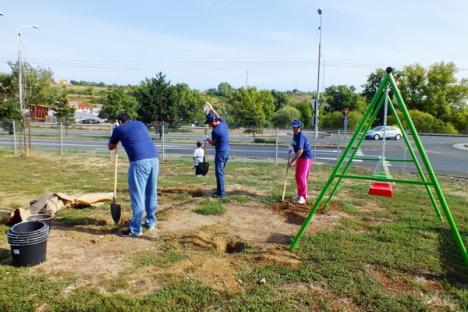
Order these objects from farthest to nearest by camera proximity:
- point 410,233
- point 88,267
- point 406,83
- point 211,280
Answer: point 406,83 → point 410,233 → point 88,267 → point 211,280

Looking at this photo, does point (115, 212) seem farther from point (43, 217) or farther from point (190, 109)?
point (190, 109)

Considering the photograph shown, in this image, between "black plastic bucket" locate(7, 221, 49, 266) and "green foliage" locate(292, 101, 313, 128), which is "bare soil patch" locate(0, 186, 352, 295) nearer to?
"black plastic bucket" locate(7, 221, 49, 266)

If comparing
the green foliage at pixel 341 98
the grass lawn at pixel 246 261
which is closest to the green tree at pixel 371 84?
the green foliage at pixel 341 98

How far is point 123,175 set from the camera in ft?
36.9

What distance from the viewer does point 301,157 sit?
7.46m

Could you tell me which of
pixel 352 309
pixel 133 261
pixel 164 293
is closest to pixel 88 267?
pixel 133 261

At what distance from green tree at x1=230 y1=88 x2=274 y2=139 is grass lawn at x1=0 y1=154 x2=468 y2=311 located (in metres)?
25.4

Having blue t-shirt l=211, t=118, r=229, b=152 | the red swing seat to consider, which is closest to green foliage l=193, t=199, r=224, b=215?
blue t-shirt l=211, t=118, r=229, b=152

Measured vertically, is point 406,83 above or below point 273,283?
above

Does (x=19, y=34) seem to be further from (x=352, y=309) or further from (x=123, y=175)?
(x=352, y=309)

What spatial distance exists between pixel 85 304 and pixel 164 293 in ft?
2.55

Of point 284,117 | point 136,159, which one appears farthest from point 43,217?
→ point 284,117

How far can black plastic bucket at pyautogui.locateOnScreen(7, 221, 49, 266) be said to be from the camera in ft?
14.0

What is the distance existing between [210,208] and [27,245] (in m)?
3.35
